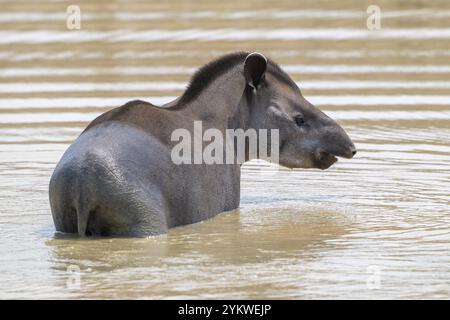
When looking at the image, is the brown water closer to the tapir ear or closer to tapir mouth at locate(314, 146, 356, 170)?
tapir mouth at locate(314, 146, 356, 170)

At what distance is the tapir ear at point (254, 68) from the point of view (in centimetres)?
1225

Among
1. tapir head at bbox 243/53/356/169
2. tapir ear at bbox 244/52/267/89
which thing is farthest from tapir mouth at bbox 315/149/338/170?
tapir ear at bbox 244/52/267/89

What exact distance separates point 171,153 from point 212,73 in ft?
4.32

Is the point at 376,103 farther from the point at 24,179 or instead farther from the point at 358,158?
the point at 24,179

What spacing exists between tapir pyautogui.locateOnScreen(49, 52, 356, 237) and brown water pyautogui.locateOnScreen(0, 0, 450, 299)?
0.19 m

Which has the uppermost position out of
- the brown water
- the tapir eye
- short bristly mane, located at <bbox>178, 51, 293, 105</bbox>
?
short bristly mane, located at <bbox>178, 51, 293, 105</bbox>

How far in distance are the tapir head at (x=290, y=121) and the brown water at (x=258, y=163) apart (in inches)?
19.0

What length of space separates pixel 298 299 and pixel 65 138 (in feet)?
24.9

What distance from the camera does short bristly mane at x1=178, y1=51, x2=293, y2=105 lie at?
40.6 ft

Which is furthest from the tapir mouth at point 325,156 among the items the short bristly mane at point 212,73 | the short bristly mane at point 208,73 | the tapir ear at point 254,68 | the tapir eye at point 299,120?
the short bristly mane at point 208,73

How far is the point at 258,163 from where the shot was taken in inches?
610
